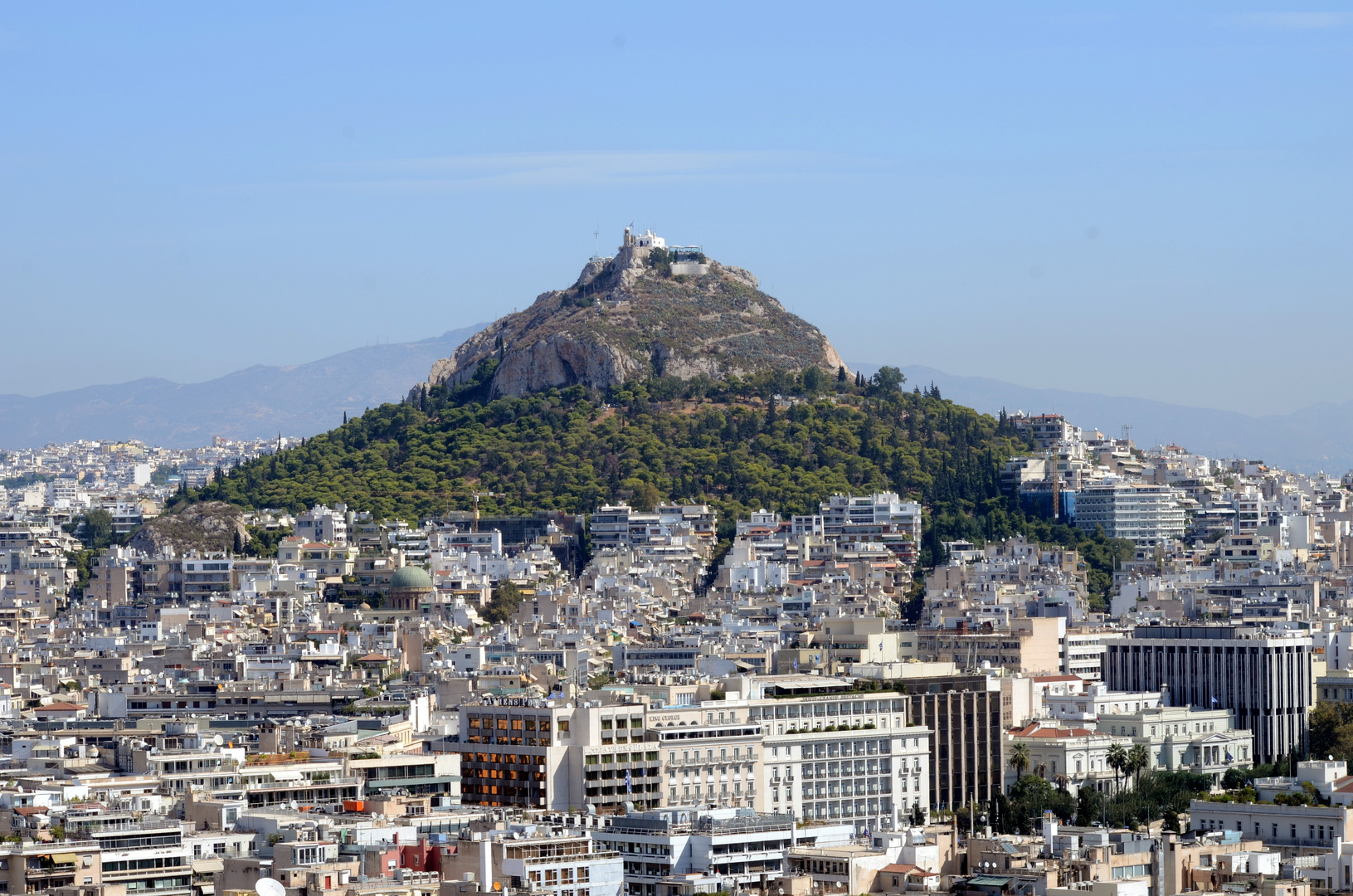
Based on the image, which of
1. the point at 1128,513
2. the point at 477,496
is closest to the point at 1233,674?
the point at 1128,513

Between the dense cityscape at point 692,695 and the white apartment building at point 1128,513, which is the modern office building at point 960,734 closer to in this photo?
the dense cityscape at point 692,695

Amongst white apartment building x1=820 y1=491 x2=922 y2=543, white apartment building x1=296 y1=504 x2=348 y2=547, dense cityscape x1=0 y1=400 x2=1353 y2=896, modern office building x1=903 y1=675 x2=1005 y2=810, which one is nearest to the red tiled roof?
dense cityscape x1=0 y1=400 x2=1353 y2=896

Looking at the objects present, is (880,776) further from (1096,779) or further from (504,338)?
(504,338)

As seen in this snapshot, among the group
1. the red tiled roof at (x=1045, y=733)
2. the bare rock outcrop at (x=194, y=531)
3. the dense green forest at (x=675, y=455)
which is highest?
the dense green forest at (x=675, y=455)

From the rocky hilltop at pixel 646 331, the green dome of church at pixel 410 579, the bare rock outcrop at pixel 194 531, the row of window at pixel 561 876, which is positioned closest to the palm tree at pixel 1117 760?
the row of window at pixel 561 876

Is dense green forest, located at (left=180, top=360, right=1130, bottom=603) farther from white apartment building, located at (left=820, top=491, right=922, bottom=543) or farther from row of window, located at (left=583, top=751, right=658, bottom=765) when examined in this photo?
row of window, located at (left=583, top=751, right=658, bottom=765)

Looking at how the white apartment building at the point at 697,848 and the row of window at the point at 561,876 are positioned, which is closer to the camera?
the row of window at the point at 561,876

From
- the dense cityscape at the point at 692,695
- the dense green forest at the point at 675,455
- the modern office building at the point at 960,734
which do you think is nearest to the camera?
the dense cityscape at the point at 692,695

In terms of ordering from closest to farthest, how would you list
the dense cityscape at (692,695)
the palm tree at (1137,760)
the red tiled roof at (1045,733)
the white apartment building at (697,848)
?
the dense cityscape at (692,695) < the white apartment building at (697,848) < the palm tree at (1137,760) < the red tiled roof at (1045,733)
